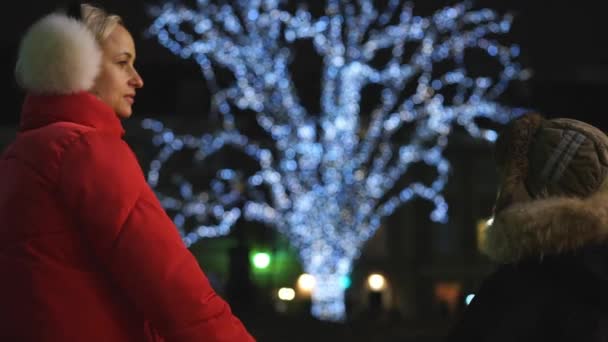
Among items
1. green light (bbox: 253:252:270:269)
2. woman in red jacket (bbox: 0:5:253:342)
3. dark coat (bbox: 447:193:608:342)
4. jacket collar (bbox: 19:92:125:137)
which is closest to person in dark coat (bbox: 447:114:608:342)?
dark coat (bbox: 447:193:608:342)

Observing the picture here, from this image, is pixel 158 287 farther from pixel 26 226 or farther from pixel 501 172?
pixel 501 172

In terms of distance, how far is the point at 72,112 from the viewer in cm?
232

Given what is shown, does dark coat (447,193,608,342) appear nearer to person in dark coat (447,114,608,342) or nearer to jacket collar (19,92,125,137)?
person in dark coat (447,114,608,342)

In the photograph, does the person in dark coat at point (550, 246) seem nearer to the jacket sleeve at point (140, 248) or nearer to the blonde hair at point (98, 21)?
the jacket sleeve at point (140, 248)

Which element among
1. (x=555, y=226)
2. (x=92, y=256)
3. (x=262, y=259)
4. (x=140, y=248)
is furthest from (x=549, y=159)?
(x=262, y=259)

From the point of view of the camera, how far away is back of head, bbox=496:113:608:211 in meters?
2.29

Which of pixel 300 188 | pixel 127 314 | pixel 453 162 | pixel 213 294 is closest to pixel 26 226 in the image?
pixel 127 314

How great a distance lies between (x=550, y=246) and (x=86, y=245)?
101 centimetres

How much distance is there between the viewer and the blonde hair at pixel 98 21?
7.94ft

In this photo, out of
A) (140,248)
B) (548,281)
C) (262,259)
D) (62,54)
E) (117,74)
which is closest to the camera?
(140,248)

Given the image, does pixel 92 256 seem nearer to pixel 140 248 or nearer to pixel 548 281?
pixel 140 248

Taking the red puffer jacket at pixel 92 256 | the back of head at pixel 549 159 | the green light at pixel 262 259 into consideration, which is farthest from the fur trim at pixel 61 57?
the green light at pixel 262 259

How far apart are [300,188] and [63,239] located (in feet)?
50.2

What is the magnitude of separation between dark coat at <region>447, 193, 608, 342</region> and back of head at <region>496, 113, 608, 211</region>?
0.14ft
